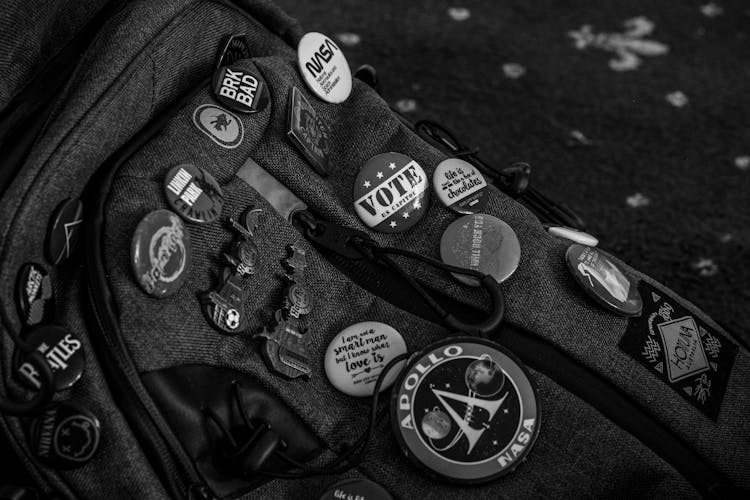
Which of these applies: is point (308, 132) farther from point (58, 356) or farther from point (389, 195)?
point (58, 356)

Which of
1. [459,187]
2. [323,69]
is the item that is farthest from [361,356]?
[323,69]

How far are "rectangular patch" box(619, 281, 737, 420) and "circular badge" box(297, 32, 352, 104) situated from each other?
1.17 feet

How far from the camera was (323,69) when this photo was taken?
0.73 meters

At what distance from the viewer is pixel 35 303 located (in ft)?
1.68

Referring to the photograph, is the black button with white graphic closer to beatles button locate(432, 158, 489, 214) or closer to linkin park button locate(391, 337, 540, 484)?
linkin park button locate(391, 337, 540, 484)

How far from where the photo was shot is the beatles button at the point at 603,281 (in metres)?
0.64

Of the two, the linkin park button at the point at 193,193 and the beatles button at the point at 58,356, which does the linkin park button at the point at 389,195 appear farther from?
the beatles button at the point at 58,356

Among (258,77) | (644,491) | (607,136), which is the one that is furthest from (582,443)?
(607,136)

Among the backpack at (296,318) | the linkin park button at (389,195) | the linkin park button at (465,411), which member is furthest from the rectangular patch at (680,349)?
the linkin park button at (389,195)

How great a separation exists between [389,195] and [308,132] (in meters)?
0.10

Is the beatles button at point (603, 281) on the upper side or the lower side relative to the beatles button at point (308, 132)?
lower

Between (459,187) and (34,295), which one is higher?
(34,295)

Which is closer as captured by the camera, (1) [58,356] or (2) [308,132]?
(1) [58,356]

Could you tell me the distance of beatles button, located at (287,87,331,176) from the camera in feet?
2.19
